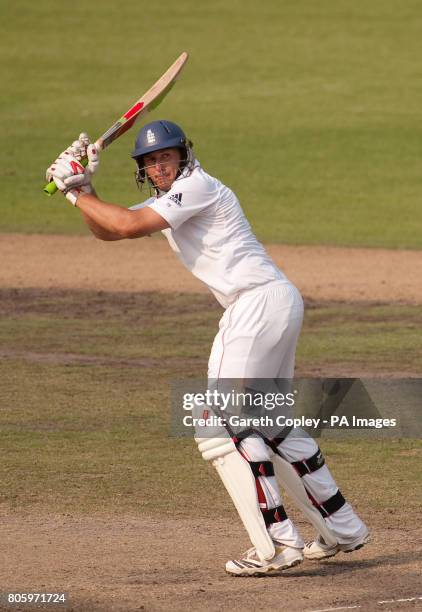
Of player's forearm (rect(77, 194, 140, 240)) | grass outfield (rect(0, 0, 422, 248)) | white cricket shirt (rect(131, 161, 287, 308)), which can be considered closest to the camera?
player's forearm (rect(77, 194, 140, 240))

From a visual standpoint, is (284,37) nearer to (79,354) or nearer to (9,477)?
(79,354)

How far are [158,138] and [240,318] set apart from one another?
0.94 m

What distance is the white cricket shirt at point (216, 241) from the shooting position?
250 inches

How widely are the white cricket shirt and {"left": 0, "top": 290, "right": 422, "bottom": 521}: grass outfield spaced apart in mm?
1754

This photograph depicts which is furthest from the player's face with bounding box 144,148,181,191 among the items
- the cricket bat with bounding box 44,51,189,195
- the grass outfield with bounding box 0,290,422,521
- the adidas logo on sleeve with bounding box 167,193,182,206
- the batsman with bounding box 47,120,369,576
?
the grass outfield with bounding box 0,290,422,521

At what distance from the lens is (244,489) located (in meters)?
6.22

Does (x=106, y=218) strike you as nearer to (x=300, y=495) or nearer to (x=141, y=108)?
(x=141, y=108)

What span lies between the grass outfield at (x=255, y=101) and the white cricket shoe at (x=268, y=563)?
42.8 ft

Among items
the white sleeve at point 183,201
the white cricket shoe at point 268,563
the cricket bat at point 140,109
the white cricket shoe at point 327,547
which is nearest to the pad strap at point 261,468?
the white cricket shoe at point 268,563

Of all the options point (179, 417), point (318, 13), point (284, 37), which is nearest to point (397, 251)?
point (179, 417)

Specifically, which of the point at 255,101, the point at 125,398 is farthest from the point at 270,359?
the point at 255,101

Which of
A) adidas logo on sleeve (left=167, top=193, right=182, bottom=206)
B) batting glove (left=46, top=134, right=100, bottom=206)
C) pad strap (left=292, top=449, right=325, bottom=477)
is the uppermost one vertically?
batting glove (left=46, top=134, right=100, bottom=206)

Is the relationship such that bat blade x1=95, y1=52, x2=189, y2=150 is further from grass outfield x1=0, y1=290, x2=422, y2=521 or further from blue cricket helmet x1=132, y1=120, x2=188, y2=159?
grass outfield x1=0, y1=290, x2=422, y2=521

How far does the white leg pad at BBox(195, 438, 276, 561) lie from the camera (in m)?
6.23
